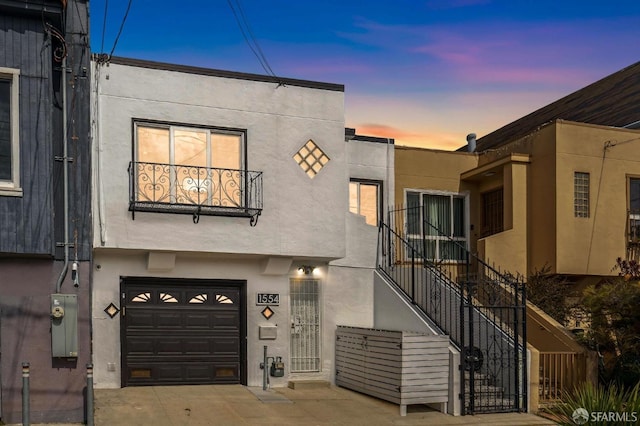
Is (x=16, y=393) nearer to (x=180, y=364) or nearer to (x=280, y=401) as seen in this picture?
(x=180, y=364)

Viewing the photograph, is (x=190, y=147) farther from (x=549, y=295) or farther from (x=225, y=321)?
(x=549, y=295)

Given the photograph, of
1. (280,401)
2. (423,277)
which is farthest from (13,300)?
(423,277)

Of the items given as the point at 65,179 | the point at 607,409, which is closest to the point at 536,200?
the point at 607,409

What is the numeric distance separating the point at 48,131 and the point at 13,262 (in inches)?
83.2

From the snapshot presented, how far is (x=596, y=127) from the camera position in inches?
721

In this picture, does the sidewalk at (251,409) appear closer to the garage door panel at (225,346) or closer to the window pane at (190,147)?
the garage door panel at (225,346)

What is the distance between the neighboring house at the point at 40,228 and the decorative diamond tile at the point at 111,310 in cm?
216

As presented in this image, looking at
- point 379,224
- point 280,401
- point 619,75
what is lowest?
point 280,401

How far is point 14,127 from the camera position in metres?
11.0

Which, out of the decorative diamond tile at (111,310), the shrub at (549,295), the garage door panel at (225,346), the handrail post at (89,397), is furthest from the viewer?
the shrub at (549,295)

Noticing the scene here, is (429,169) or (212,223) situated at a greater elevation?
(429,169)

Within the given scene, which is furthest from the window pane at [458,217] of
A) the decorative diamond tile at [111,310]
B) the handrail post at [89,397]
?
the handrail post at [89,397]

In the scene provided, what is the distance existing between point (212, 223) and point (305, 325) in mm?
3362

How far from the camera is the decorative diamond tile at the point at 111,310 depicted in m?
13.4
